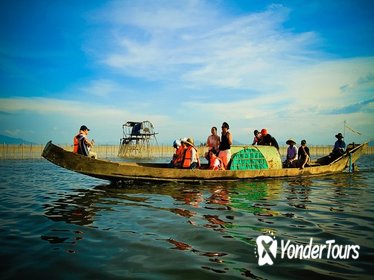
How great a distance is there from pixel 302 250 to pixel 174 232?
212cm

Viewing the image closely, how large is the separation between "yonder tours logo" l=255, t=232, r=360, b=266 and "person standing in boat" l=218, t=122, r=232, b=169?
22.5 ft

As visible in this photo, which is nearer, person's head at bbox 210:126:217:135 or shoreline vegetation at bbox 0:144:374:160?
person's head at bbox 210:126:217:135

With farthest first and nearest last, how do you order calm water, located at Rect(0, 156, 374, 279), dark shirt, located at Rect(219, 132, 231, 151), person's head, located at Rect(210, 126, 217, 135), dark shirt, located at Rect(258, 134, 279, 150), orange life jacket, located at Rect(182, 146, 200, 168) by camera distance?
dark shirt, located at Rect(258, 134, 279, 150)
person's head, located at Rect(210, 126, 217, 135)
orange life jacket, located at Rect(182, 146, 200, 168)
dark shirt, located at Rect(219, 132, 231, 151)
calm water, located at Rect(0, 156, 374, 279)

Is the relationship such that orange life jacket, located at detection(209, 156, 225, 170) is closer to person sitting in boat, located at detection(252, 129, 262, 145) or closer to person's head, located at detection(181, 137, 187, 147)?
person's head, located at detection(181, 137, 187, 147)

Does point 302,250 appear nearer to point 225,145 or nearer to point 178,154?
point 225,145

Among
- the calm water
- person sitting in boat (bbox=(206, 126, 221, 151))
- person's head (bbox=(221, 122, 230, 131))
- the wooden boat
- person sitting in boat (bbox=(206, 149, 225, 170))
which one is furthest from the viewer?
person sitting in boat (bbox=(206, 126, 221, 151))

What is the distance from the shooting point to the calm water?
368 cm

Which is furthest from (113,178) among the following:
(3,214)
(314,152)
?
(314,152)

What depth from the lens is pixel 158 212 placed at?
266 inches

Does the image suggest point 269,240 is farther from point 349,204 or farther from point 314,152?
point 314,152

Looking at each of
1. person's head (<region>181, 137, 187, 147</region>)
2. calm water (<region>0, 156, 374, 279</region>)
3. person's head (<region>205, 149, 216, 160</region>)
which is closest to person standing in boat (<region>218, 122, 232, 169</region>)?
person's head (<region>205, 149, 216, 160</region>)

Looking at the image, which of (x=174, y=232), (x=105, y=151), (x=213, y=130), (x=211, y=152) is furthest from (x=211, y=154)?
(x=105, y=151)

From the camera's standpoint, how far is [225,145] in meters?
11.6

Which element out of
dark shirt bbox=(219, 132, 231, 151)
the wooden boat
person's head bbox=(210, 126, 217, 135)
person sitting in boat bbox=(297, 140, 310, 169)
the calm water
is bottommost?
the calm water
